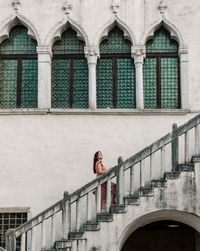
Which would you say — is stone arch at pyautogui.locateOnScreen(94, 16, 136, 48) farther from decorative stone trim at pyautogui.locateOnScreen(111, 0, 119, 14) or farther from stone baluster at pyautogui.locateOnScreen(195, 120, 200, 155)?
stone baluster at pyautogui.locateOnScreen(195, 120, 200, 155)

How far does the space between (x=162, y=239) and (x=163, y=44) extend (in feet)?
18.6

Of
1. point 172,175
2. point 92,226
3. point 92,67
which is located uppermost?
point 92,67

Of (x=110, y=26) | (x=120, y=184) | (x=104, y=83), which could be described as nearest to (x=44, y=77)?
(x=104, y=83)

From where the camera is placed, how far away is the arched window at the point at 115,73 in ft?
70.8

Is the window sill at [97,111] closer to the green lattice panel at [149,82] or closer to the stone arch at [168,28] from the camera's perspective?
the green lattice panel at [149,82]

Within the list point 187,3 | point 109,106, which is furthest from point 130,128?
point 187,3

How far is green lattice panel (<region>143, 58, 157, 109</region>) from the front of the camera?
2158cm

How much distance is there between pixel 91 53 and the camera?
21531 mm

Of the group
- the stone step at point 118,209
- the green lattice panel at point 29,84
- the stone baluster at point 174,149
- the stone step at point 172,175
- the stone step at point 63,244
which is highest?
the green lattice panel at point 29,84

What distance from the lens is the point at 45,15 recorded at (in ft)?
71.4

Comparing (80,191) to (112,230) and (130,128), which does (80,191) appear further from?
(130,128)

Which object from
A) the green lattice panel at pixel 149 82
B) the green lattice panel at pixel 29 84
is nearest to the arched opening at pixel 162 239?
the green lattice panel at pixel 149 82

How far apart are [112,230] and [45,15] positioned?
23.5 ft

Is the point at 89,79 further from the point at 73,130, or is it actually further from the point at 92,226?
the point at 92,226
